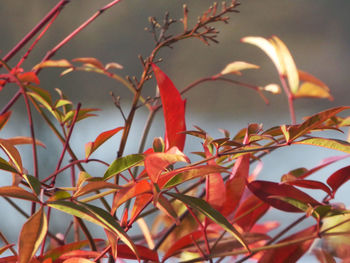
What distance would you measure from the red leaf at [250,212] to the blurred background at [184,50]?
0.89m

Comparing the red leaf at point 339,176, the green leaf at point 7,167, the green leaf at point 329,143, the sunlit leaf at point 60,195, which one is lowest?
the red leaf at point 339,176

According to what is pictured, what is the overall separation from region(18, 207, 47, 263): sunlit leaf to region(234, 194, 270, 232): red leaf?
0.12m

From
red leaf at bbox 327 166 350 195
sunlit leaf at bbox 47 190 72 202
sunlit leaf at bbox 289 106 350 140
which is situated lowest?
red leaf at bbox 327 166 350 195

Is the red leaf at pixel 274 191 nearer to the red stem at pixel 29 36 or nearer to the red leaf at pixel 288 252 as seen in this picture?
the red leaf at pixel 288 252

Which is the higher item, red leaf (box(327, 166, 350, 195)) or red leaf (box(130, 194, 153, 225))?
red leaf (box(130, 194, 153, 225))

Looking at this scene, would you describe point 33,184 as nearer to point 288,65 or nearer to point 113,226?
point 113,226

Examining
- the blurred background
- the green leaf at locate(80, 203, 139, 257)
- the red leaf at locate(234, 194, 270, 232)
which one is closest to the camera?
the green leaf at locate(80, 203, 139, 257)

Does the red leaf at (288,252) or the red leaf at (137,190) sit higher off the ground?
the red leaf at (137,190)

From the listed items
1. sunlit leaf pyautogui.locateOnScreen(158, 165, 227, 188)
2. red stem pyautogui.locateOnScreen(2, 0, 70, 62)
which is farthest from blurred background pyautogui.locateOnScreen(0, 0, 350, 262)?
sunlit leaf pyautogui.locateOnScreen(158, 165, 227, 188)

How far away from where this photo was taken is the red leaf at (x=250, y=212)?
23 centimetres

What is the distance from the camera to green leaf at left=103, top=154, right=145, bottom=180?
15cm

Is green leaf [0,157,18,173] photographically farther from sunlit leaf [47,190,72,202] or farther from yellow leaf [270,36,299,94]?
yellow leaf [270,36,299,94]

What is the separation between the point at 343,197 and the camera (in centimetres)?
113

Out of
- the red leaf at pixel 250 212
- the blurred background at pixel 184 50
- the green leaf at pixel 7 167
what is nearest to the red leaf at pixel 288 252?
the red leaf at pixel 250 212
